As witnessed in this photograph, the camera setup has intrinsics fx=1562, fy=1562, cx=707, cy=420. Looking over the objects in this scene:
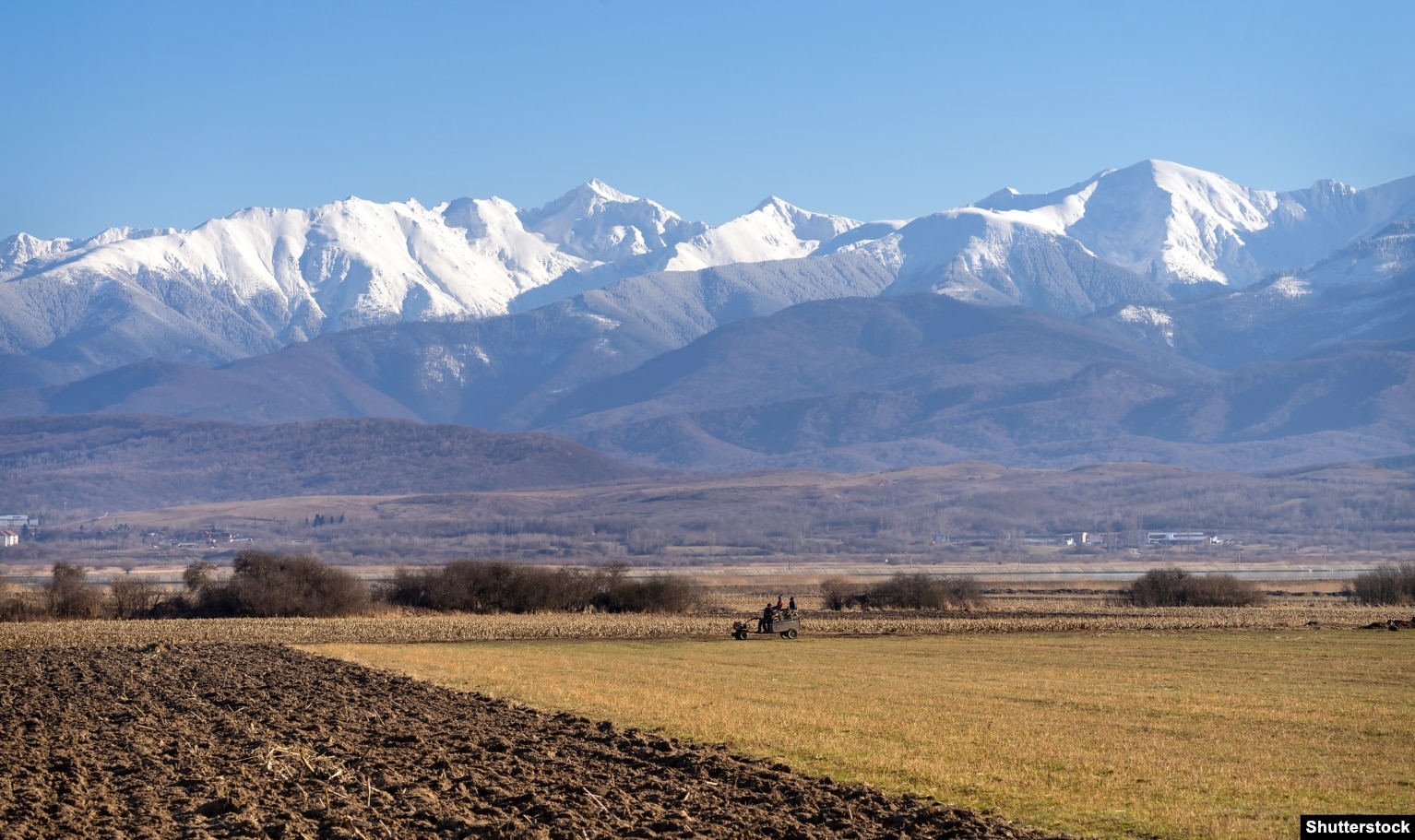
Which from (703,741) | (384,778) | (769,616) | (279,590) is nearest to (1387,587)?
(769,616)

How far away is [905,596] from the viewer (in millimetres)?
77062

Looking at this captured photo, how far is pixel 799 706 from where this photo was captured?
28.8 meters

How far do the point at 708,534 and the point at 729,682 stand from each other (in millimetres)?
163895

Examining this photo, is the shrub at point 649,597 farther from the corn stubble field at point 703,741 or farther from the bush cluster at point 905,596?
the corn stubble field at point 703,741

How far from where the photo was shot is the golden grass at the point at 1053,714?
756 inches

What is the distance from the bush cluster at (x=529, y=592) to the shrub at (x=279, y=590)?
323cm

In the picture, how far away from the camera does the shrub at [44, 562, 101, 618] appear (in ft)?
218

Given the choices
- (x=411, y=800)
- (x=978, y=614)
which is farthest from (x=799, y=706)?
(x=978, y=614)

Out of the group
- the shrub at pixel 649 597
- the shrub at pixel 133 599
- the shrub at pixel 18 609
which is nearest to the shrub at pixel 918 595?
the shrub at pixel 649 597

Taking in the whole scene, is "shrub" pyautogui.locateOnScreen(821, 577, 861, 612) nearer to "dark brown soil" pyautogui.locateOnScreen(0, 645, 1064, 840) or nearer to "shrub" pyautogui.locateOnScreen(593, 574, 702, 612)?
"shrub" pyautogui.locateOnScreen(593, 574, 702, 612)

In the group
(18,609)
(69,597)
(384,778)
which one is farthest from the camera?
(69,597)

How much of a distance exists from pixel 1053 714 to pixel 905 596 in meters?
50.2

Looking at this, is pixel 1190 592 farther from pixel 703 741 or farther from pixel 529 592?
pixel 703 741

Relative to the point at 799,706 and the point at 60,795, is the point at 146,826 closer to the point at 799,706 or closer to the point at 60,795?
the point at 60,795
